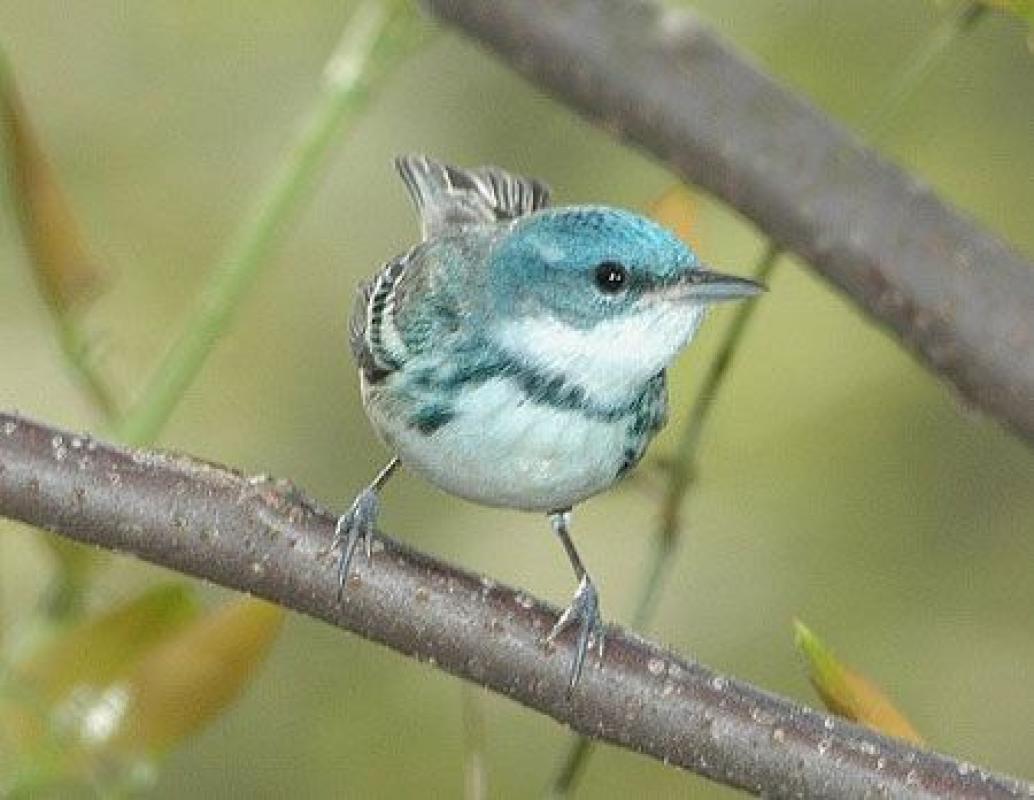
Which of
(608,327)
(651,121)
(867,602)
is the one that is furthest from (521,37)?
(867,602)

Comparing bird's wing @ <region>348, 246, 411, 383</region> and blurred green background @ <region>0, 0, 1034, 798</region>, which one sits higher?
bird's wing @ <region>348, 246, 411, 383</region>

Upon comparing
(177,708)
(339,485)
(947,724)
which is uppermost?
(177,708)

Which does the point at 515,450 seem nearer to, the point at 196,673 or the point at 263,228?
the point at 263,228

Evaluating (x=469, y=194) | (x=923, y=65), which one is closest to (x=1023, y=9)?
(x=923, y=65)

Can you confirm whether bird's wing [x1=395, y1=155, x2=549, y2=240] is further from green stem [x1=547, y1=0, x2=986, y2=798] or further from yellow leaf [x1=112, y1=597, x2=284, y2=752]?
yellow leaf [x1=112, y1=597, x2=284, y2=752]

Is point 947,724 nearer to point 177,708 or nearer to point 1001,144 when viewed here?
point 1001,144

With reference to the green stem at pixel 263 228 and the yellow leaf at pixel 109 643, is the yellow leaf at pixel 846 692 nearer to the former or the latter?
the yellow leaf at pixel 109 643

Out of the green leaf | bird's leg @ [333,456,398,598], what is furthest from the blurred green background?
the green leaf

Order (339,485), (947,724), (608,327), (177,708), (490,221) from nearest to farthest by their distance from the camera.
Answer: (177,708)
(608,327)
(490,221)
(947,724)
(339,485)
